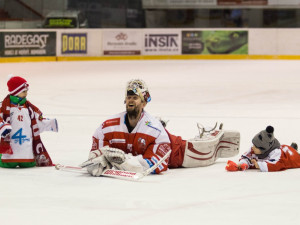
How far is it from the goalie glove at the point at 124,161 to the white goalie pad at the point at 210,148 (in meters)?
0.64

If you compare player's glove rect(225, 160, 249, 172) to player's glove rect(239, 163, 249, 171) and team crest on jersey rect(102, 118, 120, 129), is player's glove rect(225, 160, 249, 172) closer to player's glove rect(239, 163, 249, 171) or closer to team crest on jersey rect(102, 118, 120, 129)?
player's glove rect(239, 163, 249, 171)

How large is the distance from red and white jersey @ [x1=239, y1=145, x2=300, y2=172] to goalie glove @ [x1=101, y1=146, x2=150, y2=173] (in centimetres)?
91

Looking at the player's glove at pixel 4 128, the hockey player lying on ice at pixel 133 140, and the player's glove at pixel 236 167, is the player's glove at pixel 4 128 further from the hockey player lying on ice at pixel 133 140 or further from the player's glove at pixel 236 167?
the player's glove at pixel 236 167

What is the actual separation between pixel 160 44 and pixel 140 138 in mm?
15408

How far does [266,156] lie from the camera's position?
6.32m

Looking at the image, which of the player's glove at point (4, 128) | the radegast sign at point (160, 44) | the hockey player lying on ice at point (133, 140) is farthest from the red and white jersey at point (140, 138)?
the radegast sign at point (160, 44)

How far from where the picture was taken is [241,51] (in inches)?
846

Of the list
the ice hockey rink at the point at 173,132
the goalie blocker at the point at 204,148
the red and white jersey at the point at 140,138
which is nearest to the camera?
the ice hockey rink at the point at 173,132

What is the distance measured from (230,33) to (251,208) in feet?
56.5

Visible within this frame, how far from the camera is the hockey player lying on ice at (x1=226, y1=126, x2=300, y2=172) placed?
244 inches

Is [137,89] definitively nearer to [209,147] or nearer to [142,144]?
[142,144]

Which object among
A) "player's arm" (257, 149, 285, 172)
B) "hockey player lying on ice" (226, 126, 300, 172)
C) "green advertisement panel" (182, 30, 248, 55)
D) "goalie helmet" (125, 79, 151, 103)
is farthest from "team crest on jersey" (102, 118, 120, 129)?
"green advertisement panel" (182, 30, 248, 55)

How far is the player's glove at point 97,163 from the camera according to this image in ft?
19.4

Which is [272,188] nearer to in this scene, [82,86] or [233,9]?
[82,86]
